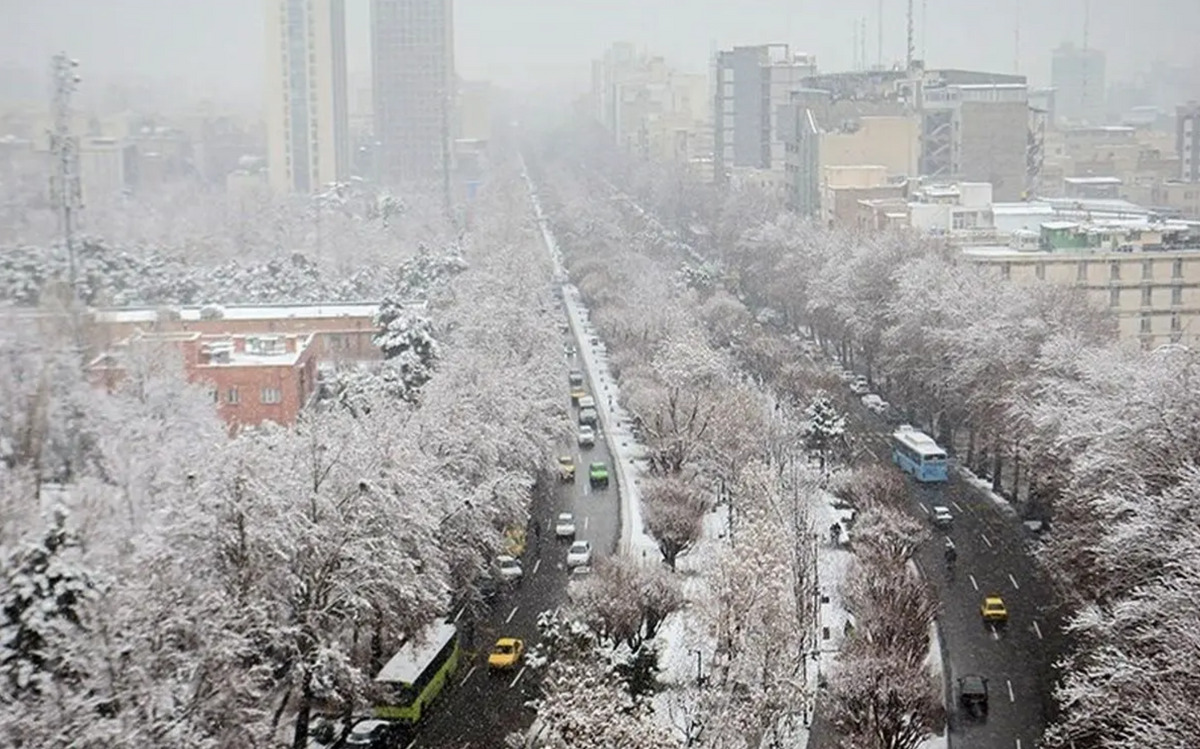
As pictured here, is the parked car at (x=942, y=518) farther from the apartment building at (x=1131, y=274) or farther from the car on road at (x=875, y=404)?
the apartment building at (x=1131, y=274)

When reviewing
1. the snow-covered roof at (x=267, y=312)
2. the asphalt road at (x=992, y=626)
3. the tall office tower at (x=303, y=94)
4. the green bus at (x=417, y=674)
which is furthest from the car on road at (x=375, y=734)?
the tall office tower at (x=303, y=94)

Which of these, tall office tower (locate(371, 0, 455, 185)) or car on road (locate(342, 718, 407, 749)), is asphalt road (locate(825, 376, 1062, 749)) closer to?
car on road (locate(342, 718, 407, 749))

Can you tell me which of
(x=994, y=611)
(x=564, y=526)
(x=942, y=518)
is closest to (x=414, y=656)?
(x=564, y=526)

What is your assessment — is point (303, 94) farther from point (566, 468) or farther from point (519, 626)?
point (519, 626)

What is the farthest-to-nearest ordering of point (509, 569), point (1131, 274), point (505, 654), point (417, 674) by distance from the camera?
1. point (1131, 274)
2. point (509, 569)
3. point (505, 654)
4. point (417, 674)

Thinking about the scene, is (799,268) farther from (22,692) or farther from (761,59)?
(761,59)

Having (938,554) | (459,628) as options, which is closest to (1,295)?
(459,628)

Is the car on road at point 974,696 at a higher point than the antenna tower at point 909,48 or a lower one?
lower
